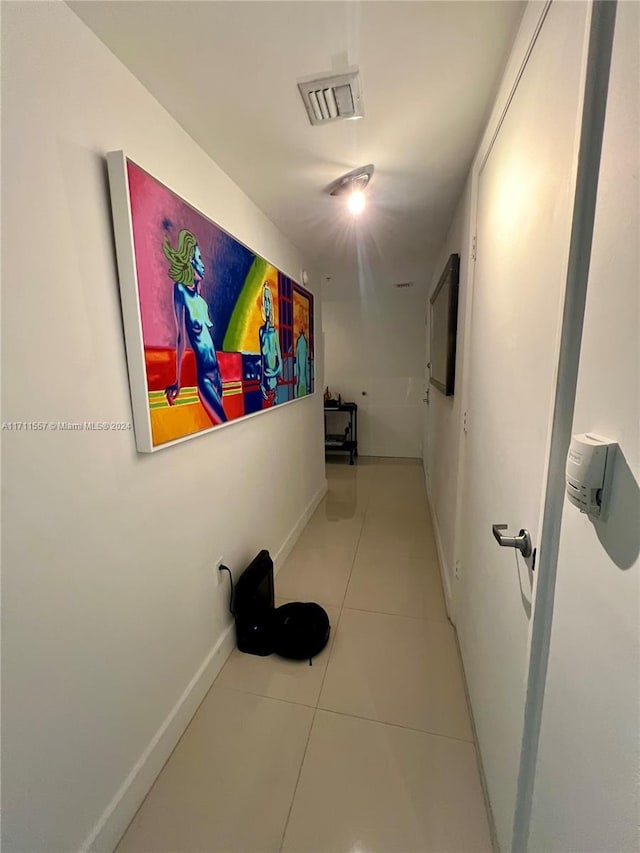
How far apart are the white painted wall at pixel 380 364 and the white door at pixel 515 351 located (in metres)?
3.53

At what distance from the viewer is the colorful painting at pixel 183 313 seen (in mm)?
1025

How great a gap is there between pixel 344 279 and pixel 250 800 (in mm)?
4032

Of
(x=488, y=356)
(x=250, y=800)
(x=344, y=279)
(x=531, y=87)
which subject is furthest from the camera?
(x=344, y=279)

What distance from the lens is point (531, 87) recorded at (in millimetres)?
846

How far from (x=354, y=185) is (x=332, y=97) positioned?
557 mm

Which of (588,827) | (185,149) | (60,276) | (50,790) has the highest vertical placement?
(185,149)

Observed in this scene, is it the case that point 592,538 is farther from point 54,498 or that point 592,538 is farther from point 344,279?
point 344,279

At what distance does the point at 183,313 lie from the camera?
4.12 ft

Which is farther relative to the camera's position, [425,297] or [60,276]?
[425,297]

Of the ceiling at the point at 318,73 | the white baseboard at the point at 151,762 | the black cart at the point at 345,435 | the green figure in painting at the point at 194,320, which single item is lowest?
the white baseboard at the point at 151,762

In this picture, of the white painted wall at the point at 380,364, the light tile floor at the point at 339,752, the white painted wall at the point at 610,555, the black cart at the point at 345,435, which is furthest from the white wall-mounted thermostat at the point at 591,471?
the white painted wall at the point at 380,364

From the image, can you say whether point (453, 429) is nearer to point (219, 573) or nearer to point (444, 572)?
point (444, 572)

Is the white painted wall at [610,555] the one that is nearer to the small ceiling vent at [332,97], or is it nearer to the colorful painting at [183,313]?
the small ceiling vent at [332,97]

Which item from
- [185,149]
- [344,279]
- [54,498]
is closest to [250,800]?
[54,498]
